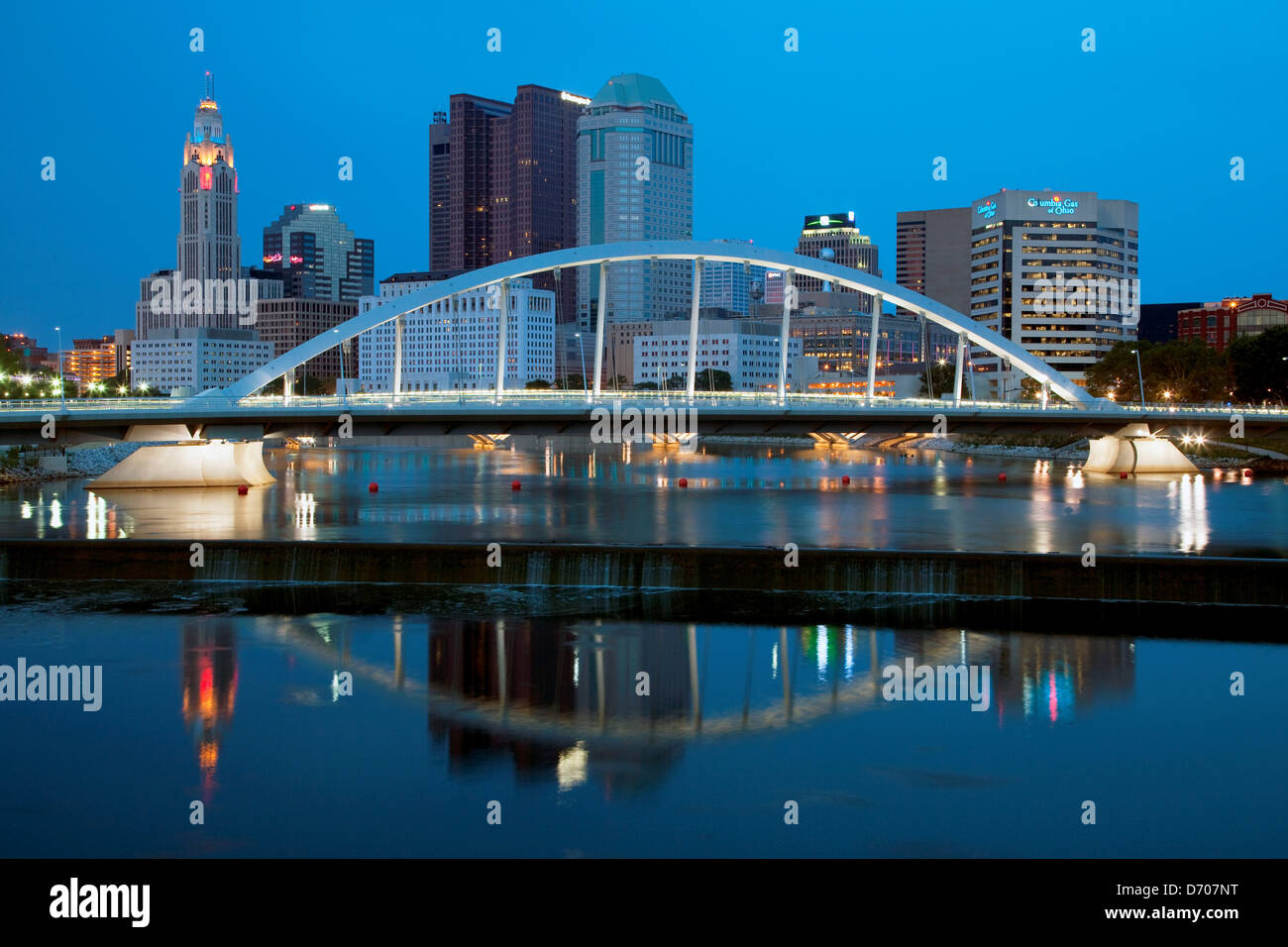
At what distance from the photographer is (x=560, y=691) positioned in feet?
68.9

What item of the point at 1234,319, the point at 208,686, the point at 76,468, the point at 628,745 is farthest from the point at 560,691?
the point at 1234,319

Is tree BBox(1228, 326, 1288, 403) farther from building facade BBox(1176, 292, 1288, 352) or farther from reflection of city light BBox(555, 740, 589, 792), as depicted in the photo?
building facade BBox(1176, 292, 1288, 352)

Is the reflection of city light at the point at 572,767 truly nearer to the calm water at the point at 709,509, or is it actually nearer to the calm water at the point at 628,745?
the calm water at the point at 628,745

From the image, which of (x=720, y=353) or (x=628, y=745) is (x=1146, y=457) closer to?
(x=628, y=745)

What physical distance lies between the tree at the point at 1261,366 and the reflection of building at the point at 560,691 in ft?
244

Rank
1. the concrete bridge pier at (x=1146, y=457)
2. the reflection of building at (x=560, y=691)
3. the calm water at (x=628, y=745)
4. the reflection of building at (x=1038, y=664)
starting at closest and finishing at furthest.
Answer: the calm water at (x=628, y=745) → the reflection of building at (x=560, y=691) → the reflection of building at (x=1038, y=664) → the concrete bridge pier at (x=1146, y=457)

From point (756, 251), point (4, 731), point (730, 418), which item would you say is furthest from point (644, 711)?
point (756, 251)

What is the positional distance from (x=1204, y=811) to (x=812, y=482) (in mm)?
49822

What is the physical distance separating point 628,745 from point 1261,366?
8225cm

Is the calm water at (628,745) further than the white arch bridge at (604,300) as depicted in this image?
No

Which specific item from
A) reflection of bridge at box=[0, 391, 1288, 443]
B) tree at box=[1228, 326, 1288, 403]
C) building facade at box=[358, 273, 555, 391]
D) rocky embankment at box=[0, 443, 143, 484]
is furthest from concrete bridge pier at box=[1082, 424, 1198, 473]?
building facade at box=[358, 273, 555, 391]

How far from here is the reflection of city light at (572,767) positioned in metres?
16.5

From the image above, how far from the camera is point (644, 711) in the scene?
20094 mm

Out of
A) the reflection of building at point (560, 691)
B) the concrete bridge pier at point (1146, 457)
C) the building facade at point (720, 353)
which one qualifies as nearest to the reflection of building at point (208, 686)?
the reflection of building at point (560, 691)
